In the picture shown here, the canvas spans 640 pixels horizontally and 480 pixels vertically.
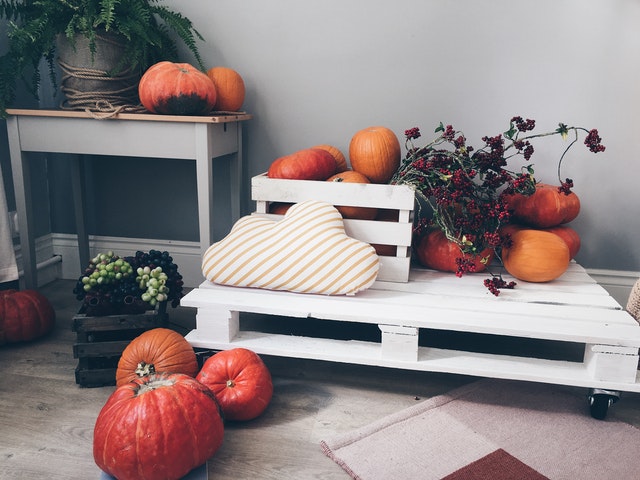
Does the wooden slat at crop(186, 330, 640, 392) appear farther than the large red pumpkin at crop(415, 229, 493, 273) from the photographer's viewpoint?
No

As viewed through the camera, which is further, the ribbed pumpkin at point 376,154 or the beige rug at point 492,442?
the ribbed pumpkin at point 376,154

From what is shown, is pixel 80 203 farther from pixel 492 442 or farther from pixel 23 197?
pixel 492 442

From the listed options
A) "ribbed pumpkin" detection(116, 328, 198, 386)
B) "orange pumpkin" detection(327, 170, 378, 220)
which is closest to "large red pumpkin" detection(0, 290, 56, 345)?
"ribbed pumpkin" detection(116, 328, 198, 386)

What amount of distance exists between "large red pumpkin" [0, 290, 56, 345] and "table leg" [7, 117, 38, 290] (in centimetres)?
19

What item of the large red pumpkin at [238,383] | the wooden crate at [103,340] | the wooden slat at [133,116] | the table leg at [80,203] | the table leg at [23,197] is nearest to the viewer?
the large red pumpkin at [238,383]

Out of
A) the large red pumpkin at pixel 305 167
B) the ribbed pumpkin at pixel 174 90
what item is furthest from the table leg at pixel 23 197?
the large red pumpkin at pixel 305 167

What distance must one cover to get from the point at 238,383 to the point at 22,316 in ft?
2.42

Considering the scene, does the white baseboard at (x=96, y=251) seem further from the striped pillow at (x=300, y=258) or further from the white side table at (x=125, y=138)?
the striped pillow at (x=300, y=258)

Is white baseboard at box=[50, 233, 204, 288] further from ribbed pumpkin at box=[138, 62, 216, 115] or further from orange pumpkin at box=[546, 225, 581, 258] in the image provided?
orange pumpkin at box=[546, 225, 581, 258]

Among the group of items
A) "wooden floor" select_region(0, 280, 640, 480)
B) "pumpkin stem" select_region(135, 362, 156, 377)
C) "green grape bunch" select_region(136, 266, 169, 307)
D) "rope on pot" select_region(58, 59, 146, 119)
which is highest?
"rope on pot" select_region(58, 59, 146, 119)

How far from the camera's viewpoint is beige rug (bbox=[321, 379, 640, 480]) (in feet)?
3.59

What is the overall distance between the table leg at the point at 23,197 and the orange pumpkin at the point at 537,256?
146cm

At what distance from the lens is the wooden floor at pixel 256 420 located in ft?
3.61

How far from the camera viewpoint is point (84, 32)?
161 cm
